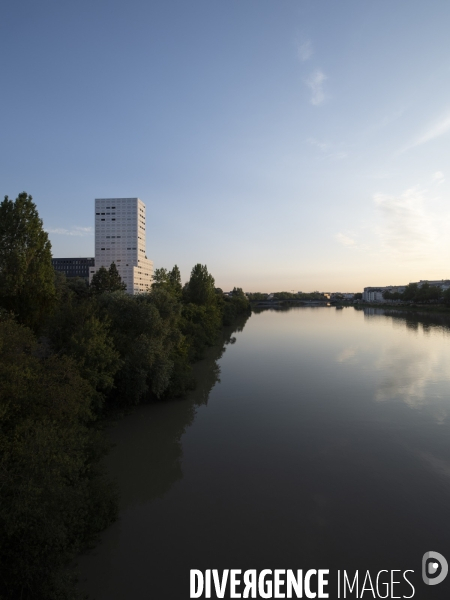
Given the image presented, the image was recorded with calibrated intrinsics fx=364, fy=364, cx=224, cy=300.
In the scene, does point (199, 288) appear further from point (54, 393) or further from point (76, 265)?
point (76, 265)

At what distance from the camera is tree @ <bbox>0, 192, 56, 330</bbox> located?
17.7 m

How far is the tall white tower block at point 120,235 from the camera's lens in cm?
11950

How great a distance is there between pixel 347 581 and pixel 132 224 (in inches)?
4833

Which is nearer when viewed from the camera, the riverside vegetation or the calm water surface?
the riverside vegetation

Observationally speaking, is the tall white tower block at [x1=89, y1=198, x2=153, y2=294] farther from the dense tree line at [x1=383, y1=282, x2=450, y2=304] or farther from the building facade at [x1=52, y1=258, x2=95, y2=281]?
the dense tree line at [x1=383, y1=282, x2=450, y2=304]

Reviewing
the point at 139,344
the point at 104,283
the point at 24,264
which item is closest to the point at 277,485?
the point at 139,344

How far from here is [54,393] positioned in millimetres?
9172

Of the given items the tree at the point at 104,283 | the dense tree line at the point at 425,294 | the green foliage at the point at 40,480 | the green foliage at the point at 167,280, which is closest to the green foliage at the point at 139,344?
the green foliage at the point at 40,480

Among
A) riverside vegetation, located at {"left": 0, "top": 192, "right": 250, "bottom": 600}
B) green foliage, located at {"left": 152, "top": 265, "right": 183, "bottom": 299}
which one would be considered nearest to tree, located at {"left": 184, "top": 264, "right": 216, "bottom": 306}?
green foliage, located at {"left": 152, "top": 265, "right": 183, "bottom": 299}

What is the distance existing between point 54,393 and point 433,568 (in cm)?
914

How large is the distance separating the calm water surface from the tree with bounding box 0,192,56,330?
7.48 metres

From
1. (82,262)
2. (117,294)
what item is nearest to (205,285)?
(117,294)

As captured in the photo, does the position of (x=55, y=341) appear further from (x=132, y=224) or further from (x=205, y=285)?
(x=132, y=224)

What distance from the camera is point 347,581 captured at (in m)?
6.89
